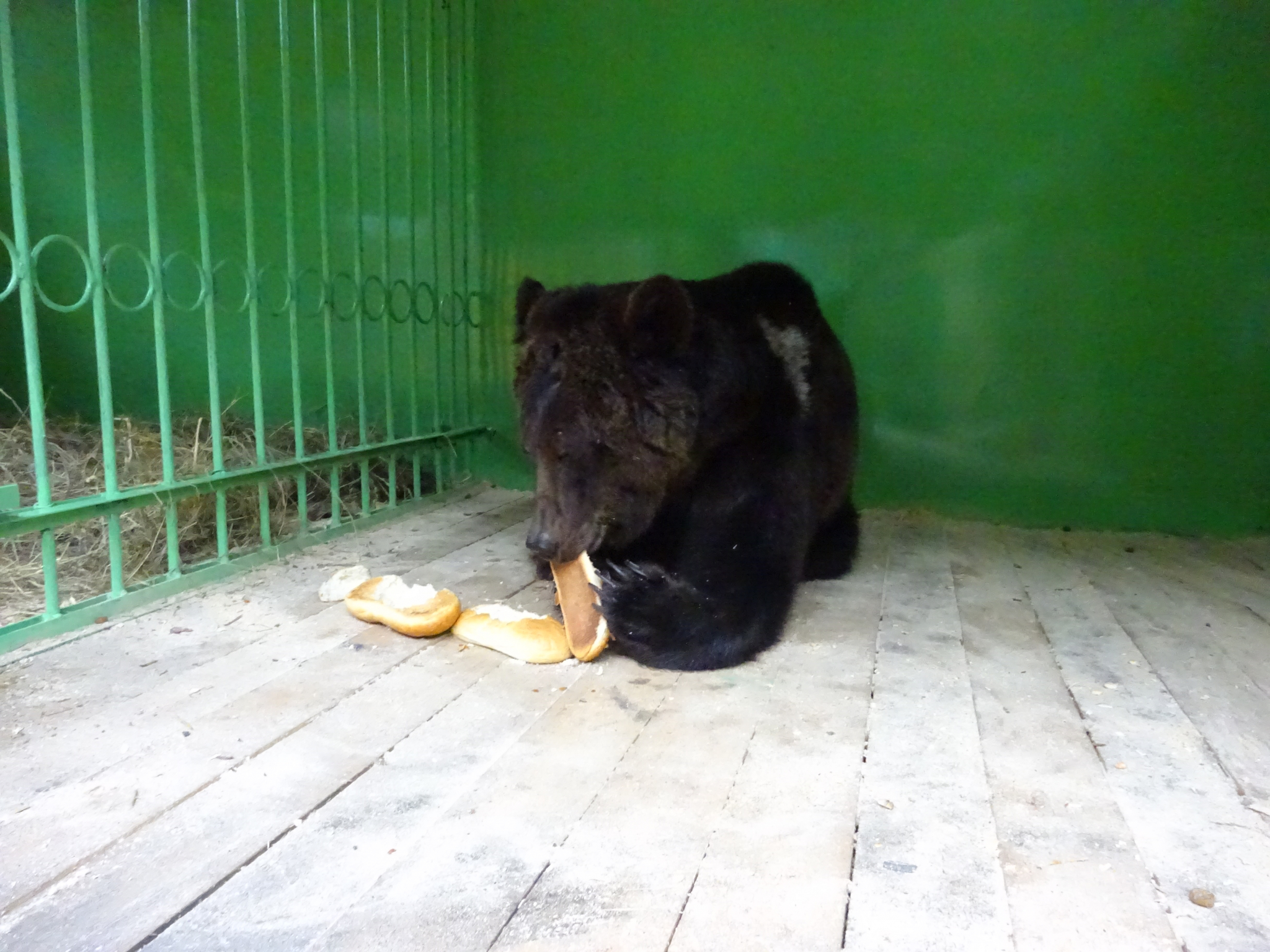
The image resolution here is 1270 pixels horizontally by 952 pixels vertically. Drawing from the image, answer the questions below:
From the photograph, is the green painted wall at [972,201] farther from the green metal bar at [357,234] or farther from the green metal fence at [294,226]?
the green metal bar at [357,234]

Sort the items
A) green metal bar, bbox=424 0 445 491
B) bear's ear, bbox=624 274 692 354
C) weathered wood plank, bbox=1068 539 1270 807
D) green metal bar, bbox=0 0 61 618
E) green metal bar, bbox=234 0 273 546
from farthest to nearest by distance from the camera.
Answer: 1. green metal bar, bbox=424 0 445 491
2. green metal bar, bbox=234 0 273 546
3. bear's ear, bbox=624 274 692 354
4. green metal bar, bbox=0 0 61 618
5. weathered wood plank, bbox=1068 539 1270 807

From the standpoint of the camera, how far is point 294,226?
3.48m

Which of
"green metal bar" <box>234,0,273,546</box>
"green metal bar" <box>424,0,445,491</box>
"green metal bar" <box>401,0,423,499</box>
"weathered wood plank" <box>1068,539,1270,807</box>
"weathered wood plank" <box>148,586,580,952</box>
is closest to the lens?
"weathered wood plank" <box>148,586,580,952</box>

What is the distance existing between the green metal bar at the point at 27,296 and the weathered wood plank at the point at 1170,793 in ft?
7.59

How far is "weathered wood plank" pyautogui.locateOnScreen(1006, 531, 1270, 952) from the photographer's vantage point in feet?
3.64

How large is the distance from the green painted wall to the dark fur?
4.34ft

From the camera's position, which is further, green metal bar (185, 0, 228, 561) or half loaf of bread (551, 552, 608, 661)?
green metal bar (185, 0, 228, 561)

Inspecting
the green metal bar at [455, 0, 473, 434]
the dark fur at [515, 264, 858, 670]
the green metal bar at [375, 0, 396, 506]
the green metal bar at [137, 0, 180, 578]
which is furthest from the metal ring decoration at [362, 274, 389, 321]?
the dark fur at [515, 264, 858, 670]

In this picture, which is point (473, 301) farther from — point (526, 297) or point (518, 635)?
point (518, 635)

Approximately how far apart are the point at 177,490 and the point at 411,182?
1.69m

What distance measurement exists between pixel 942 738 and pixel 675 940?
0.80 metres

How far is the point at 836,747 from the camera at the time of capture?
1.56m

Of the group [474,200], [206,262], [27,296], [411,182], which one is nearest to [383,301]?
[411,182]

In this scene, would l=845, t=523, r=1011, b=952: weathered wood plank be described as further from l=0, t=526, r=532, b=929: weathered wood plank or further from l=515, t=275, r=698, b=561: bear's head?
l=0, t=526, r=532, b=929: weathered wood plank
